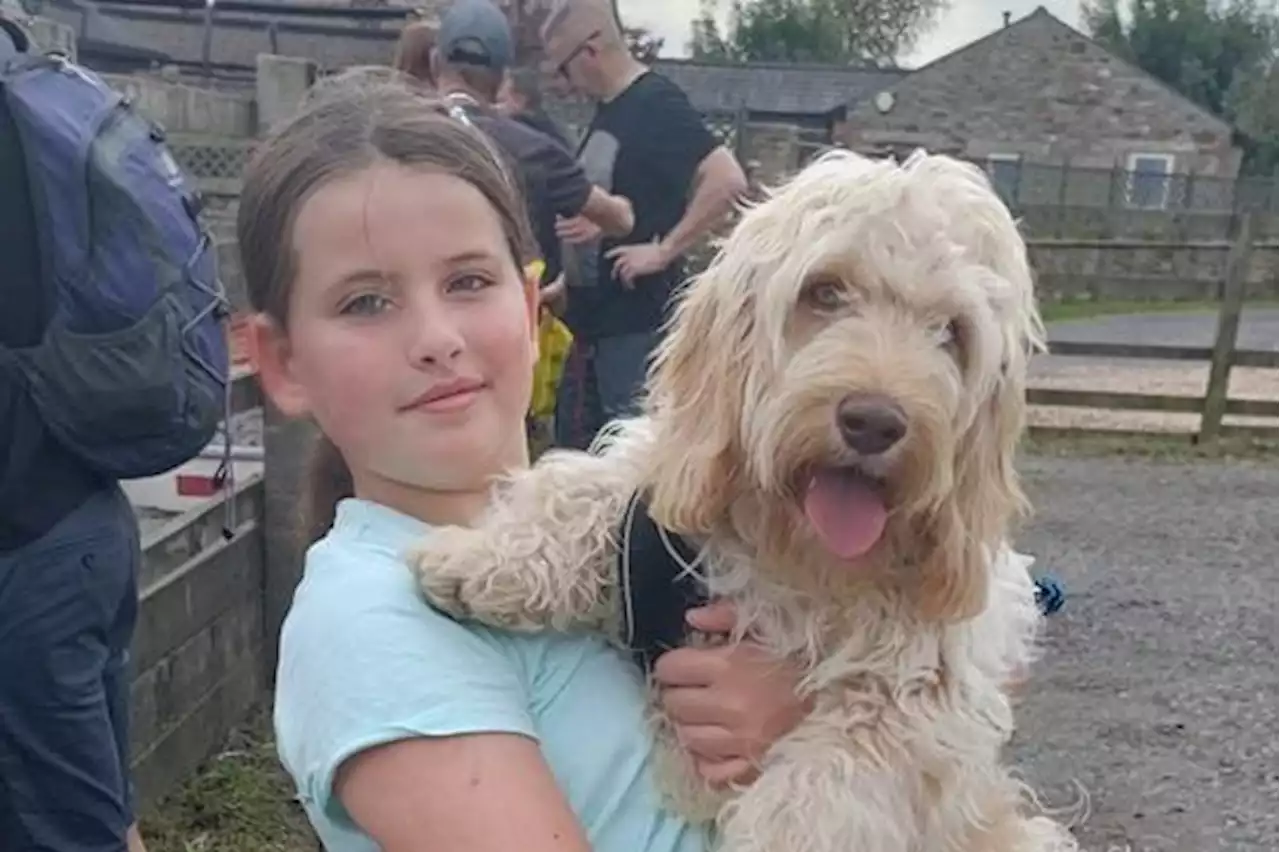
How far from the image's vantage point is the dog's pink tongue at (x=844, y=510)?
209cm

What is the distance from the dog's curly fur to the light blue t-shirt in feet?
0.18

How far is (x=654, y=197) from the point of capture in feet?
22.2

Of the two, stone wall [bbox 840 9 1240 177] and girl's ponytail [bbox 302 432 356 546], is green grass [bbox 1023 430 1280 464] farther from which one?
stone wall [bbox 840 9 1240 177]

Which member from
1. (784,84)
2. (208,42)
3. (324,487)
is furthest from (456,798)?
(784,84)

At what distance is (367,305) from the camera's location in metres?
2.02

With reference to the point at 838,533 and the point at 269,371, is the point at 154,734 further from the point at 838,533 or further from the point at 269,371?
the point at 838,533

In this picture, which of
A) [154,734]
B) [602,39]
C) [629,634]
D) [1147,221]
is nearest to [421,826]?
[629,634]

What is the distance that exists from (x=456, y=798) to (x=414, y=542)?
0.43 metres

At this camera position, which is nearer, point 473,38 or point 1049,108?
point 473,38

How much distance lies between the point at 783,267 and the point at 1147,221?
36820mm

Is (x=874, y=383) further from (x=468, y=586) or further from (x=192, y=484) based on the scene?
(x=192, y=484)

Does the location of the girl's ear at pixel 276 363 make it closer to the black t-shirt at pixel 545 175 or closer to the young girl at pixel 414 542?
the young girl at pixel 414 542

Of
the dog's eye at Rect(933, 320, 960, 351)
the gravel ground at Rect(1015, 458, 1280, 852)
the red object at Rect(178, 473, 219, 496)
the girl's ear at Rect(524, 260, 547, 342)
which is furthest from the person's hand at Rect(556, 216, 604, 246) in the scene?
the dog's eye at Rect(933, 320, 960, 351)

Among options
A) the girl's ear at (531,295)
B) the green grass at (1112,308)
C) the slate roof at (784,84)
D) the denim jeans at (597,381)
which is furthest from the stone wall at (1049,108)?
the girl's ear at (531,295)
